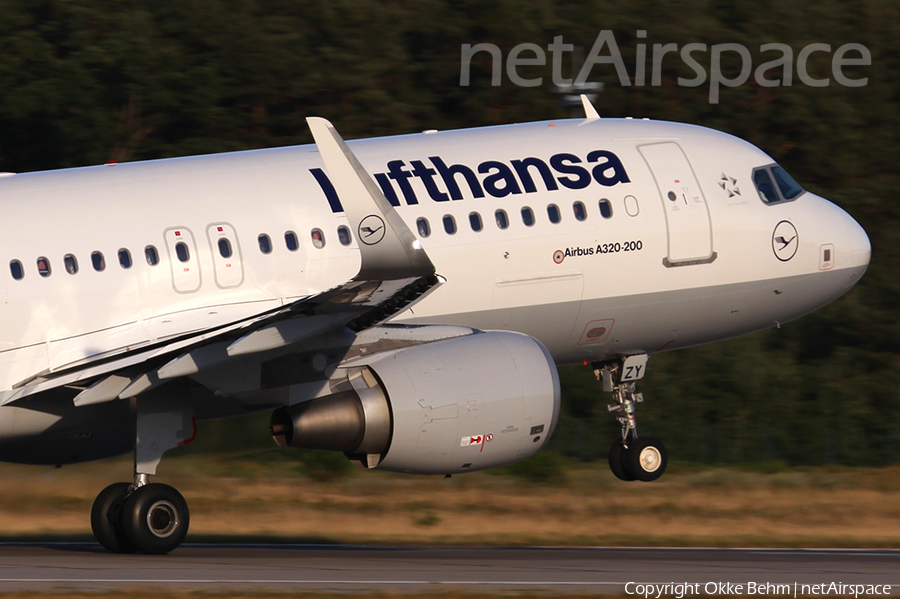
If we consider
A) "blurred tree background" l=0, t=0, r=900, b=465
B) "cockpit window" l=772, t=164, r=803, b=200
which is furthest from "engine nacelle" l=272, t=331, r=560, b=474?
"blurred tree background" l=0, t=0, r=900, b=465

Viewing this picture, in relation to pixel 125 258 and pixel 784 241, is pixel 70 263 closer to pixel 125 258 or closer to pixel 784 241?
pixel 125 258

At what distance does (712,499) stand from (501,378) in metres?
10.1

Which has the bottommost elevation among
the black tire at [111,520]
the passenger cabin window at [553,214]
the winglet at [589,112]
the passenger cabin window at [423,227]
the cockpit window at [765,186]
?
the black tire at [111,520]

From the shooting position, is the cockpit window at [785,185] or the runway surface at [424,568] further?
the cockpit window at [785,185]

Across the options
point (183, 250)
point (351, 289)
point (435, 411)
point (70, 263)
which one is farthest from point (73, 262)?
point (435, 411)

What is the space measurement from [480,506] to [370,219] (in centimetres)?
1125

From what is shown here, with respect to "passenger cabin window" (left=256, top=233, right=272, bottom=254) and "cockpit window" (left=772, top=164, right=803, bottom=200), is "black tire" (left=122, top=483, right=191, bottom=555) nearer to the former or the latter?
"passenger cabin window" (left=256, top=233, right=272, bottom=254)

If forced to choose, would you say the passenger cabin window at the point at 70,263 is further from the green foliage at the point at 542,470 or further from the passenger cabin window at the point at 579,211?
the green foliage at the point at 542,470

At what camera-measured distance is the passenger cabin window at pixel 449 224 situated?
17.9 m

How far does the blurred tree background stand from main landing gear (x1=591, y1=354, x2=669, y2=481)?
1044 cm

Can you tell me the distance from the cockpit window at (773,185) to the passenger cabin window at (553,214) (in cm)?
342

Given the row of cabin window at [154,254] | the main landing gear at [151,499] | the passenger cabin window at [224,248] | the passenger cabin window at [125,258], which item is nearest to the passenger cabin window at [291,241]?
the row of cabin window at [154,254]

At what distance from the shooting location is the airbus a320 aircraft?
16.0 metres

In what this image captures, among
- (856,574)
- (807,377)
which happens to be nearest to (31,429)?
(856,574)
